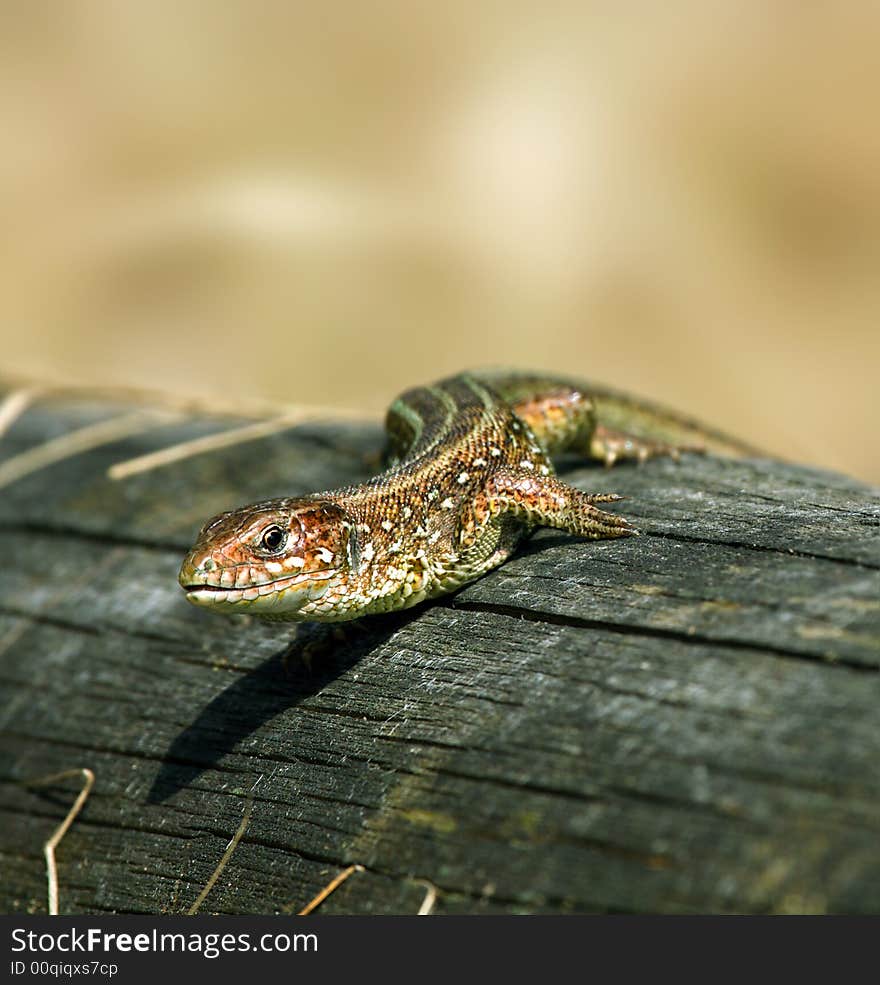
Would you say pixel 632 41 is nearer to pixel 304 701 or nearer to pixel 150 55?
pixel 150 55

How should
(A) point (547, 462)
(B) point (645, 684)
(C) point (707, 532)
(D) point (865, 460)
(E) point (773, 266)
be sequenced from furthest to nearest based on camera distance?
(E) point (773, 266) < (D) point (865, 460) < (A) point (547, 462) < (C) point (707, 532) < (B) point (645, 684)

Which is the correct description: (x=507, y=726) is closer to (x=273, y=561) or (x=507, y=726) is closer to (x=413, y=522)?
(x=273, y=561)

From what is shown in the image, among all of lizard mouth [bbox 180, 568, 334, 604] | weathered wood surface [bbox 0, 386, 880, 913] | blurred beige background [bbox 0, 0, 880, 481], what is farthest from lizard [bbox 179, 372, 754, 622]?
blurred beige background [bbox 0, 0, 880, 481]

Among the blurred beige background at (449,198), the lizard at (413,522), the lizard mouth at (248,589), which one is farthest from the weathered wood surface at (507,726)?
the blurred beige background at (449,198)

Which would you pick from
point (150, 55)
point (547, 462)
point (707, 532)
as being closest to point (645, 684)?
point (707, 532)

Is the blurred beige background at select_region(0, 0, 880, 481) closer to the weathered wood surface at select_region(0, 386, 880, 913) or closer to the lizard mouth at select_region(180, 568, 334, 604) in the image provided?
the weathered wood surface at select_region(0, 386, 880, 913)

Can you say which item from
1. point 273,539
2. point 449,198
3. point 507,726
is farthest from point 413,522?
point 449,198

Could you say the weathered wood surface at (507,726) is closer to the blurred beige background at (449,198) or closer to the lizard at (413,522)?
the lizard at (413,522)
